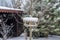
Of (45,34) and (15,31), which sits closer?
(45,34)

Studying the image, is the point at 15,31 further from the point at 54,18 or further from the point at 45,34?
the point at 54,18

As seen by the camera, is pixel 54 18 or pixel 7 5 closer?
pixel 54 18

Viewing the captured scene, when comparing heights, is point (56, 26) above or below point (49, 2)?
below

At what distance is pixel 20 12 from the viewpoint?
980 centimetres

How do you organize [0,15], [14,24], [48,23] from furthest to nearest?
[14,24], [48,23], [0,15]

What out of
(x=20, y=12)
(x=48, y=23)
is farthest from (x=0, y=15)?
(x=48, y=23)

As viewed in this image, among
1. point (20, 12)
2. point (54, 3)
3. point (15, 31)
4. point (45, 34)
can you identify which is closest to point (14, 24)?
point (15, 31)

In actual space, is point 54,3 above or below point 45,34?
above

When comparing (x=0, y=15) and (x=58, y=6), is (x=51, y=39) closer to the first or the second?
(x=58, y=6)

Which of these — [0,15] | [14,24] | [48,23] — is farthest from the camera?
[14,24]

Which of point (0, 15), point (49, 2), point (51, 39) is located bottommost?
point (51, 39)

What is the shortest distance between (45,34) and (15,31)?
7.04 ft

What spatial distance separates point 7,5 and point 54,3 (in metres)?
3.25

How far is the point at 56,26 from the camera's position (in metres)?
10.0
